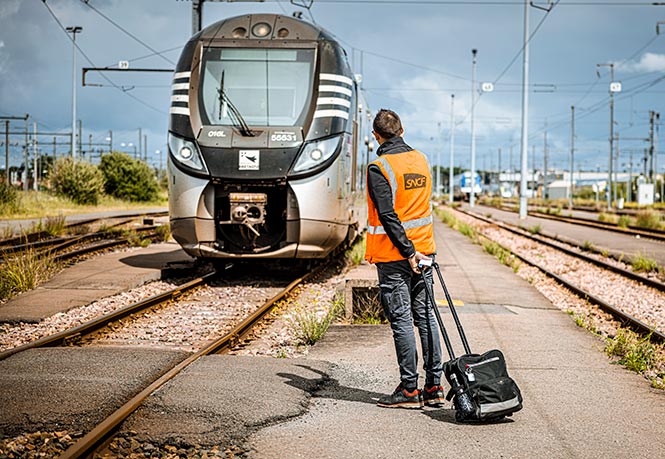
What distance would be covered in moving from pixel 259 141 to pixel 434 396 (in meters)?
6.67

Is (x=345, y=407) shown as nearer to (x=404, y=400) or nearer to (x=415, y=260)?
(x=404, y=400)

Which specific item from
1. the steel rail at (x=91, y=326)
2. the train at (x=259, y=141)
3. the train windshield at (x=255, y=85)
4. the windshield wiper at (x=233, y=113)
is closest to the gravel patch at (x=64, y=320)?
the steel rail at (x=91, y=326)

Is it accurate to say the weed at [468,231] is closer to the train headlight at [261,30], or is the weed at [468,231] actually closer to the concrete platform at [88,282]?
the concrete platform at [88,282]

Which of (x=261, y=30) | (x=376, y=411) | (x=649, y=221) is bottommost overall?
(x=376, y=411)

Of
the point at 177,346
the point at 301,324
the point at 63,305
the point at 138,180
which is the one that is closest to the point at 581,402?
the point at 301,324

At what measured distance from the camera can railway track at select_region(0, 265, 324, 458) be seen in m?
4.81

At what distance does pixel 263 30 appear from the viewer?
42.1 feet

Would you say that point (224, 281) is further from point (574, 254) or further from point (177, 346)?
point (574, 254)

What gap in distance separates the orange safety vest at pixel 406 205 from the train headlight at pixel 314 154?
19.7 ft

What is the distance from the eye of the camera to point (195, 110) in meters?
12.3

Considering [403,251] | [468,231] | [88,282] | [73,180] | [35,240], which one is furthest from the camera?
[73,180]

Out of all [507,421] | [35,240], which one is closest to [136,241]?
[35,240]

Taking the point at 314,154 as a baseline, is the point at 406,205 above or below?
below

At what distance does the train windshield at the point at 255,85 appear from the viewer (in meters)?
12.4
